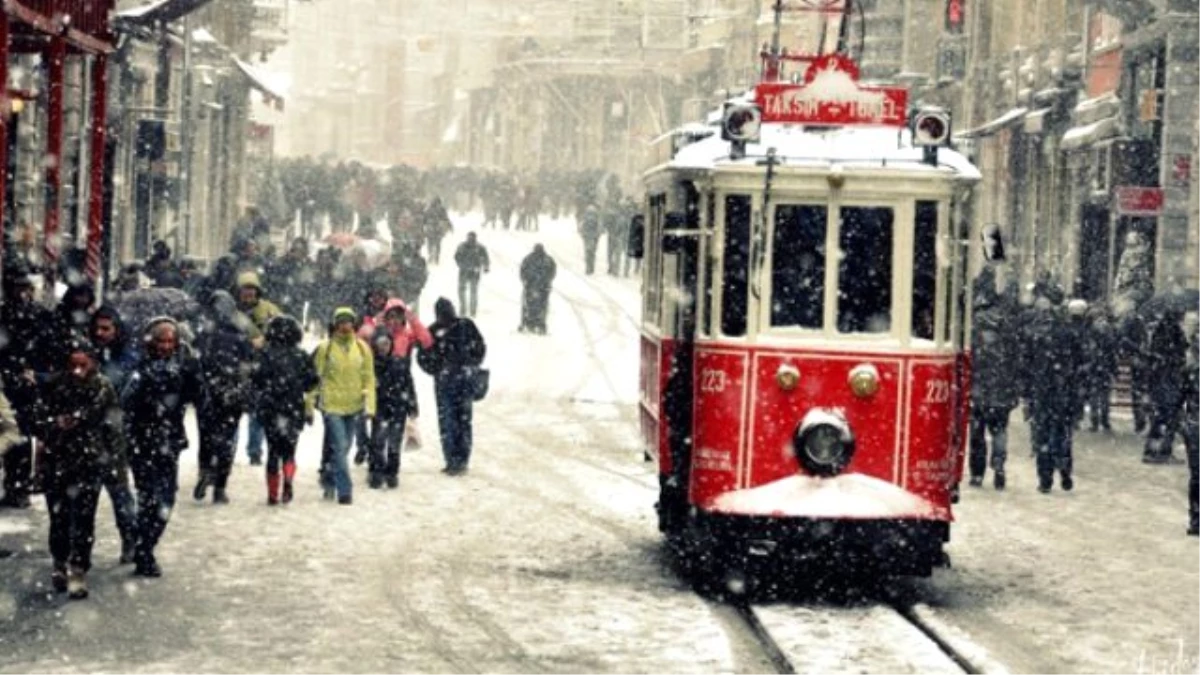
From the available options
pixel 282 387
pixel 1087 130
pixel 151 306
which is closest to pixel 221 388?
pixel 282 387

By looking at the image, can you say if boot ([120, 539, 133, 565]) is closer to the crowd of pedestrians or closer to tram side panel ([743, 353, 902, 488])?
tram side panel ([743, 353, 902, 488])

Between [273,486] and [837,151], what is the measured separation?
6.00 m

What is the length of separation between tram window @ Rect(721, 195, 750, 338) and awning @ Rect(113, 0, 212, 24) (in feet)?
47.6

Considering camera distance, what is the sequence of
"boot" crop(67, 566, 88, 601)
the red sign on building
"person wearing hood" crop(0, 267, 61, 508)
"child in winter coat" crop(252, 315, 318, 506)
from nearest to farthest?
1. "boot" crop(67, 566, 88, 601)
2. "person wearing hood" crop(0, 267, 61, 508)
3. "child in winter coat" crop(252, 315, 318, 506)
4. the red sign on building

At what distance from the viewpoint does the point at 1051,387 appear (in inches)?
792

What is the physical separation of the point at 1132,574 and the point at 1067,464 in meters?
5.08

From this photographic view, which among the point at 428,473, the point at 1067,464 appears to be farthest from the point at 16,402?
the point at 1067,464

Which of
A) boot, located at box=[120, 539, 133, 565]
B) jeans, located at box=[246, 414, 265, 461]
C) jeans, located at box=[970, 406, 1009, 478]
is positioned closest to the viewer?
boot, located at box=[120, 539, 133, 565]

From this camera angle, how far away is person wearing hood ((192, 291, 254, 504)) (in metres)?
17.6

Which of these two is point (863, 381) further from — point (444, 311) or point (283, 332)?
point (444, 311)

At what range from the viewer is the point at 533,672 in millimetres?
11008

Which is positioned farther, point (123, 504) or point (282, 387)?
point (282, 387)

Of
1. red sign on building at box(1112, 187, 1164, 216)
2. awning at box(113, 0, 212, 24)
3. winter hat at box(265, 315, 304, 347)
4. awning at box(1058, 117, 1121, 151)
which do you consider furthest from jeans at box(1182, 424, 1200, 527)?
awning at box(1058, 117, 1121, 151)

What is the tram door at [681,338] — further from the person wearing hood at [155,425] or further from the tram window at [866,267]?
the person wearing hood at [155,425]
